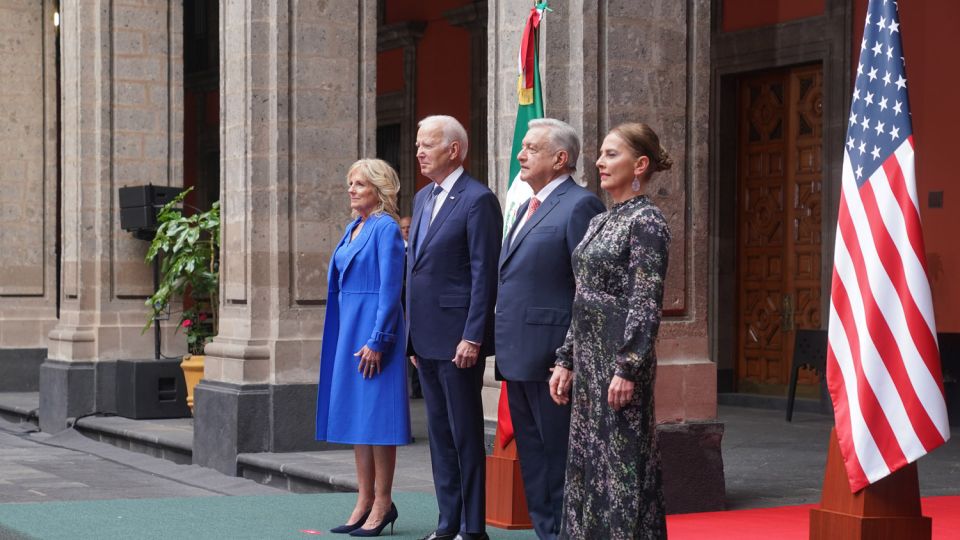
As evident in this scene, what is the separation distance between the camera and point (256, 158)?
9.62m

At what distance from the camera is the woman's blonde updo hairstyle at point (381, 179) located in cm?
654

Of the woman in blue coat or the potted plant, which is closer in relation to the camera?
the woman in blue coat

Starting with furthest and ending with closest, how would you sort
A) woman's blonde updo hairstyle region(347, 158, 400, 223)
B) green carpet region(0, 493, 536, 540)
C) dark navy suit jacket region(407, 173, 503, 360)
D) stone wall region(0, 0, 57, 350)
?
stone wall region(0, 0, 57, 350) < green carpet region(0, 493, 536, 540) < woman's blonde updo hairstyle region(347, 158, 400, 223) < dark navy suit jacket region(407, 173, 503, 360)

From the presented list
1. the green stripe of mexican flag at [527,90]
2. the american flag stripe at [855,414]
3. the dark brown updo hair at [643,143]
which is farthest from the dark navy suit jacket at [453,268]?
the american flag stripe at [855,414]

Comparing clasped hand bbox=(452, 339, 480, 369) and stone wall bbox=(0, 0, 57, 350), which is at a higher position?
stone wall bbox=(0, 0, 57, 350)

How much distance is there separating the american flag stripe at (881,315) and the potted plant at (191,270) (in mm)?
7090

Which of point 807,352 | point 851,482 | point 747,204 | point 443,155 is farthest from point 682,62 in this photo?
point 747,204

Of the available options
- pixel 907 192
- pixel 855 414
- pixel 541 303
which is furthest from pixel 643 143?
pixel 855 414

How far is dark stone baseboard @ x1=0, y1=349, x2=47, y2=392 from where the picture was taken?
15500 millimetres

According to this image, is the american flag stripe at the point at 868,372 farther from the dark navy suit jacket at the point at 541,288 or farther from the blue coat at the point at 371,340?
the blue coat at the point at 371,340

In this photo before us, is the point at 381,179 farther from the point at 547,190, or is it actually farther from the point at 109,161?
the point at 109,161

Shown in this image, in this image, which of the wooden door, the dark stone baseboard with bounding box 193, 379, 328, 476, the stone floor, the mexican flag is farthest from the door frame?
the mexican flag

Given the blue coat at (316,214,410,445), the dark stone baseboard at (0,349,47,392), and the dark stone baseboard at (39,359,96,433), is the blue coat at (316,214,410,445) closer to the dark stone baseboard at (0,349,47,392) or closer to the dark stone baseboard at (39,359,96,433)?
the dark stone baseboard at (39,359,96,433)

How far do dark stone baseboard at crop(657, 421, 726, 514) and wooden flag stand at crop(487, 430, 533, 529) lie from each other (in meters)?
0.70
